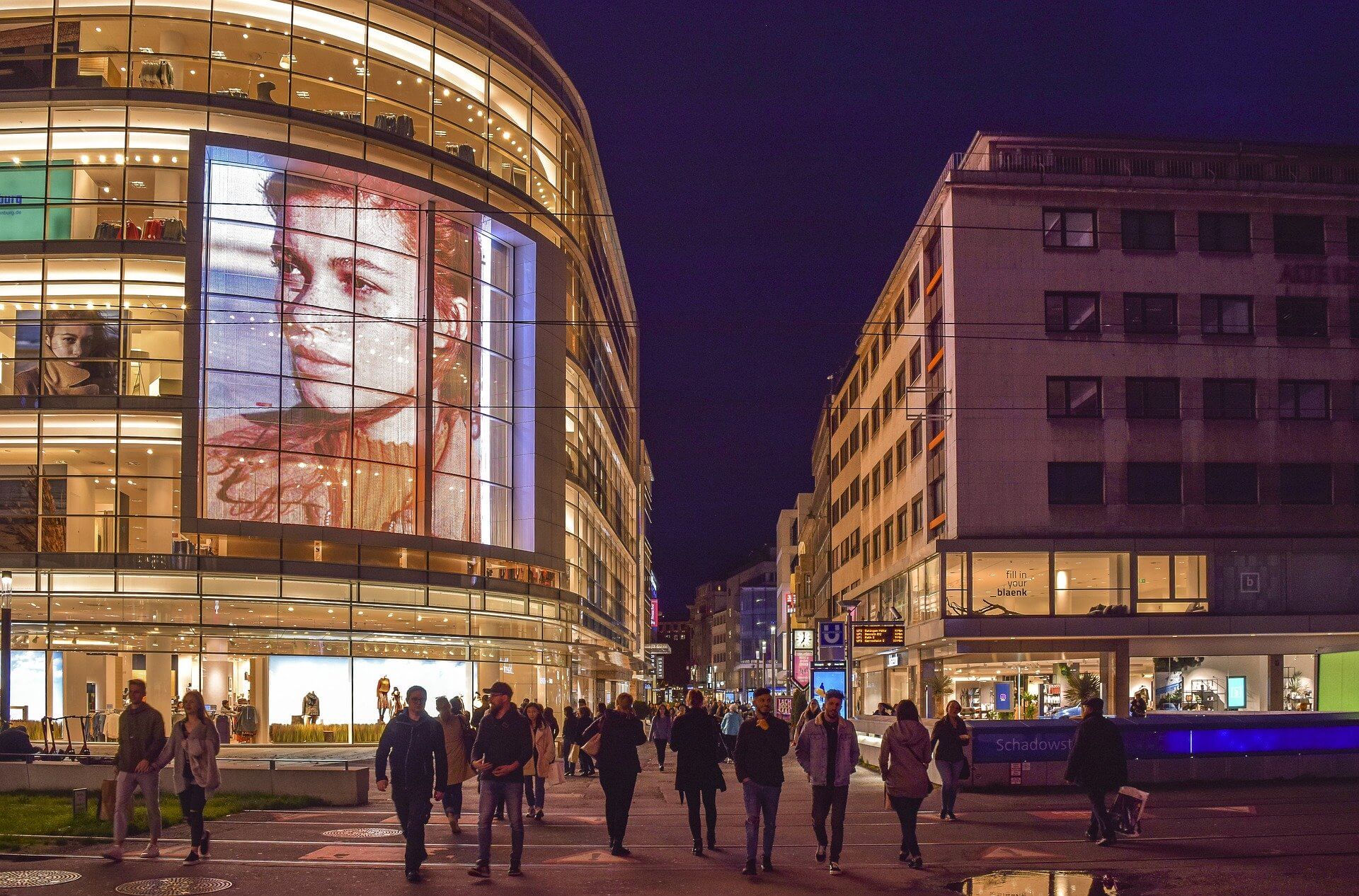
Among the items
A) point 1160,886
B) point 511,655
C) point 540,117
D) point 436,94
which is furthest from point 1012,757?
point 540,117

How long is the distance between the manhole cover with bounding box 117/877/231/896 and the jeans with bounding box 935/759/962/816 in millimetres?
10630

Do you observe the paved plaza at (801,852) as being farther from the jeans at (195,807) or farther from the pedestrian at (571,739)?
the pedestrian at (571,739)

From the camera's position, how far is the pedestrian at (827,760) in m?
14.6

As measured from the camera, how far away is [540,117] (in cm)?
5459

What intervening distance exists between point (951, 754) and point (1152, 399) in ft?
102

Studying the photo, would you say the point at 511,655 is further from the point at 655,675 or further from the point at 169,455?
the point at 655,675

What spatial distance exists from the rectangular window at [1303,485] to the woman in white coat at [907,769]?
122 feet

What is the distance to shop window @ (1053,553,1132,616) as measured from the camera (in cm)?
4747

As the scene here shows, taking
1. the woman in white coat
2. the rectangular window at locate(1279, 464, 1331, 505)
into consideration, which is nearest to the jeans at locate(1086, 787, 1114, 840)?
the woman in white coat

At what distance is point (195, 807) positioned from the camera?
15.0m

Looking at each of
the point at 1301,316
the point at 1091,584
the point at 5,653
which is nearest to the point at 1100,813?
the point at 5,653

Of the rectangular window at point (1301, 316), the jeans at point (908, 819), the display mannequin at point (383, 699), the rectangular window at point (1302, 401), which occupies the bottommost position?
the display mannequin at point (383, 699)

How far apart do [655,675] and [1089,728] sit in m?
132

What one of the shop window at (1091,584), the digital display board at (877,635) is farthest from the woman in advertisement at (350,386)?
the shop window at (1091,584)
